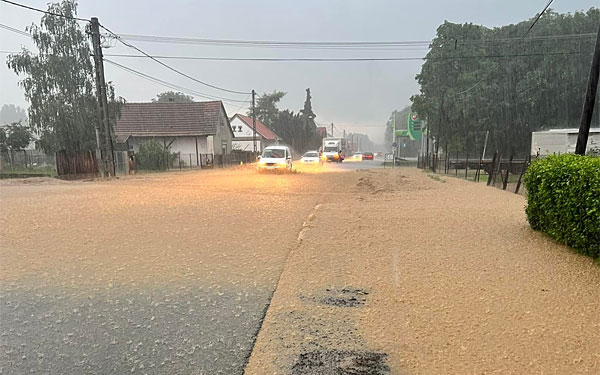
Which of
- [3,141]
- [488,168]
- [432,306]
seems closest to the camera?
[432,306]

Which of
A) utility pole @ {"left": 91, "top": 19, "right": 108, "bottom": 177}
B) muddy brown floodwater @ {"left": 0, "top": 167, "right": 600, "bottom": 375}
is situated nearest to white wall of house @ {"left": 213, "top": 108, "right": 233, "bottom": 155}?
utility pole @ {"left": 91, "top": 19, "right": 108, "bottom": 177}

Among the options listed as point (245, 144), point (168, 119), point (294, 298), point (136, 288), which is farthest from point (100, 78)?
point (245, 144)

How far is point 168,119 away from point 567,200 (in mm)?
36627

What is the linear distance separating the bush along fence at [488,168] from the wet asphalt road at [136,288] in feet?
31.1

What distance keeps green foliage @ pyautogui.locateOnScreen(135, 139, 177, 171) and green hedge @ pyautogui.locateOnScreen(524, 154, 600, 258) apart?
26906 mm

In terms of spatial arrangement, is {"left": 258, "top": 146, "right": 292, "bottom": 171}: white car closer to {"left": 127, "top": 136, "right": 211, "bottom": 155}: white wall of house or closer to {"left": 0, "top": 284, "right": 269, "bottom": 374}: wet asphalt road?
{"left": 127, "top": 136, "right": 211, "bottom": 155}: white wall of house

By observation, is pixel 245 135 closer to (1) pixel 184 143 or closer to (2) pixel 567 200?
(1) pixel 184 143

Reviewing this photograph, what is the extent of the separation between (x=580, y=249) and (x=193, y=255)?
5.34 m

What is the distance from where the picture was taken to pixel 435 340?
2979 millimetres

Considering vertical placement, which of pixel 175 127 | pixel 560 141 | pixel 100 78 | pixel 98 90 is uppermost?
pixel 100 78

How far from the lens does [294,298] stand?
153 inches

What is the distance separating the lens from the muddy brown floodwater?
2.76 m

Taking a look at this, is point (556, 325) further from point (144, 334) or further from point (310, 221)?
point (310, 221)

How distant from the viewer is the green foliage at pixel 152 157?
28.6m
